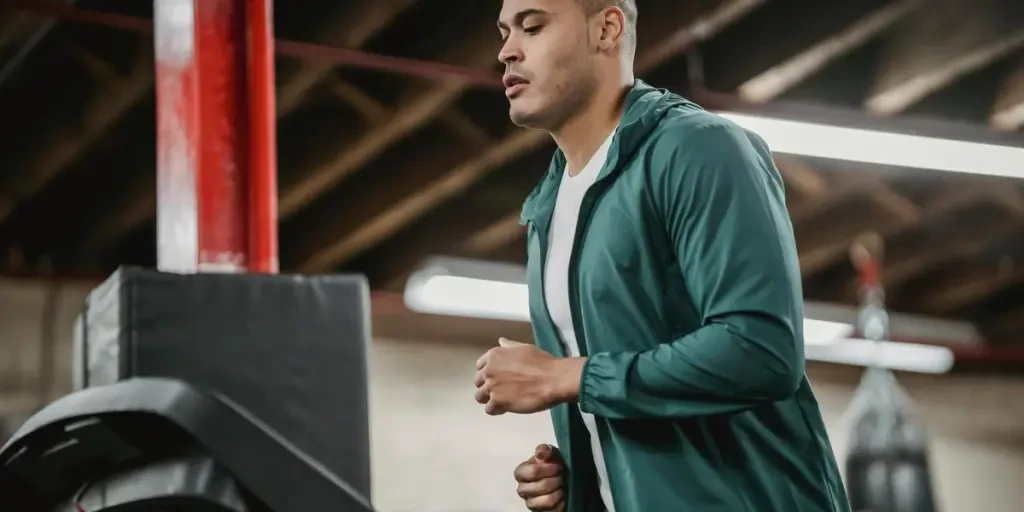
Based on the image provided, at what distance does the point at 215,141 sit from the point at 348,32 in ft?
5.71

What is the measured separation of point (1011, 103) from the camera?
4832 mm

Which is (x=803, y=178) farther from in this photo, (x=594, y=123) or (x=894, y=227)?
(x=594, y=123)

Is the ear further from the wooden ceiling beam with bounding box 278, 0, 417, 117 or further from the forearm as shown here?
the wooden ceiling beam with bounding box 278, 0, 417, 117

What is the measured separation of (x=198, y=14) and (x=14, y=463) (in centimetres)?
137

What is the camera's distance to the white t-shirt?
1.29 meters

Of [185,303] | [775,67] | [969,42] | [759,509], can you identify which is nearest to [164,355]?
[185,303]

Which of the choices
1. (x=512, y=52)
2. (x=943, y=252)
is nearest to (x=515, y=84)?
(x=512, y=52)

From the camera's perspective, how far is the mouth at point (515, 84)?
1.30m

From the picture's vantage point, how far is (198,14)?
2969 mm

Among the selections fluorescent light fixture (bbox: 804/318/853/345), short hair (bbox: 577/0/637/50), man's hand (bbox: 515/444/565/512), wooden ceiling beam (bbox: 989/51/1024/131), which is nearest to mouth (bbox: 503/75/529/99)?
short hair (bbox: 577/0/637/50)

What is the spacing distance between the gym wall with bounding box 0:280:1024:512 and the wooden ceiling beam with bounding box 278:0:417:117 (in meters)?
2.51

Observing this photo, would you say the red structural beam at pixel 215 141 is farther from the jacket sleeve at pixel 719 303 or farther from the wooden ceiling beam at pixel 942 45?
the wooden ceiling beam at pixel 942 45

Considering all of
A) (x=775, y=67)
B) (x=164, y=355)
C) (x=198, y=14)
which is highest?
(x=775, y=67)

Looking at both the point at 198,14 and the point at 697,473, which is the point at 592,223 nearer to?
the point at 697,473
